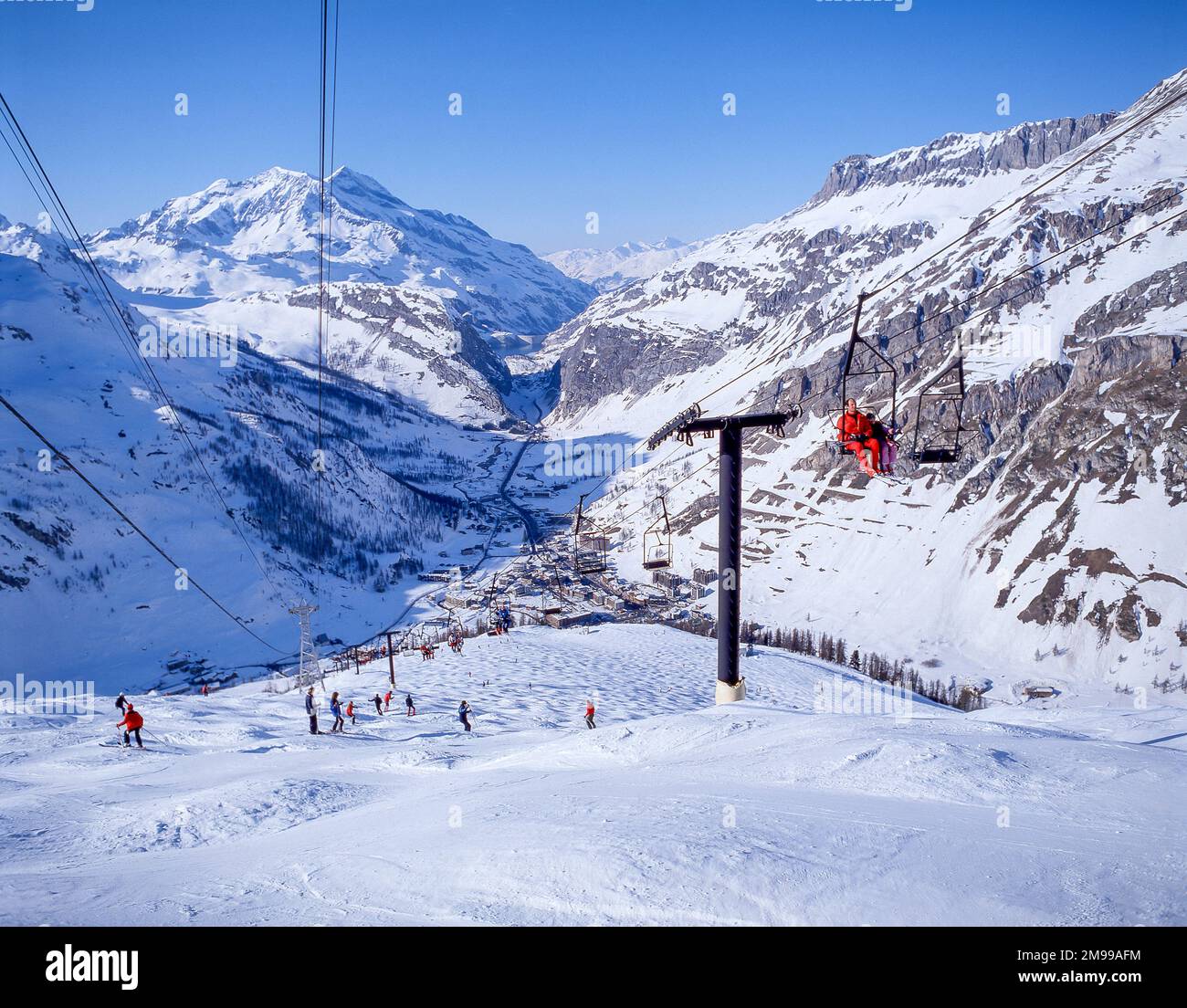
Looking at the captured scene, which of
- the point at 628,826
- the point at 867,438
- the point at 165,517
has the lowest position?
the point at 165,517

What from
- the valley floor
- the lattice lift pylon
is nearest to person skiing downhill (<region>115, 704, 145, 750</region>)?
the valley floor

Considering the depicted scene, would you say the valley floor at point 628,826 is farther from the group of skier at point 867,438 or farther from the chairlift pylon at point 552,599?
the chairlift pylon at point 552,599

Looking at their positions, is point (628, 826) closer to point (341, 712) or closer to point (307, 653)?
point (341, 712)

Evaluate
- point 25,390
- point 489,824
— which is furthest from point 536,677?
point 25,390

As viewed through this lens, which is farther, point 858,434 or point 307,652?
point 307,652

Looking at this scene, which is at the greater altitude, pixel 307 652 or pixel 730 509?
pixel 730 509

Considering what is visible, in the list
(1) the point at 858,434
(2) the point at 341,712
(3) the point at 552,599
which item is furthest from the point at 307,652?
(3) the point at 552,599

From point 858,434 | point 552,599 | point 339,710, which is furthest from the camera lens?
point 552,599

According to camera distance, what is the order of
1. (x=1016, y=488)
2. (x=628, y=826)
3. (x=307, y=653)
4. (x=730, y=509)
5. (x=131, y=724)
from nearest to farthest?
(x=628, y=826), (x=730, y=509), (x=131, y=724), (x=307, y=653), (x=1016, y=488)
